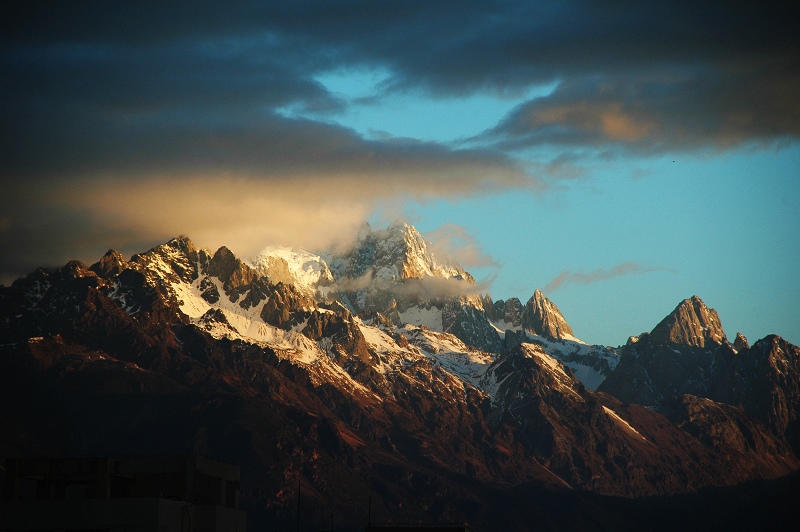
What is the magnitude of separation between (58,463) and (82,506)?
13095 millimetres

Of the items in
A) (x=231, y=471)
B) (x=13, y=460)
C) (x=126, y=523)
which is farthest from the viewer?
(x=231, y=471)

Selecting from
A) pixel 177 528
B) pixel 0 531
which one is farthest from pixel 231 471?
pixel 0 531

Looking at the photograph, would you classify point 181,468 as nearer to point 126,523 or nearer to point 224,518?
point 224,518

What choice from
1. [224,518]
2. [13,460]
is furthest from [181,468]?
[13,460]

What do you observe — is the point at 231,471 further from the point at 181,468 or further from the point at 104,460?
the point at 104,460

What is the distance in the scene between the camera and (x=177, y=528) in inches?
6280

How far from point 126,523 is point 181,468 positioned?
18.8m

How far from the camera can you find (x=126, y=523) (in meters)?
153

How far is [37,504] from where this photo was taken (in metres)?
155

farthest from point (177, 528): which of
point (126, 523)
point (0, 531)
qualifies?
point (0, 531)

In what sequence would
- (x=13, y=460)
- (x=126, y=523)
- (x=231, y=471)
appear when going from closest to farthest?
(x=126, y=523) < (x=13, y=460) < (x=231, y=471)

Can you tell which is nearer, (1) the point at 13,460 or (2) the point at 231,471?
(1) the point at 13,460

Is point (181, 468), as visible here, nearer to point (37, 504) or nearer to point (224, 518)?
point (224, 518)

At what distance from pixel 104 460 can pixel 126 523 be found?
10.4m
